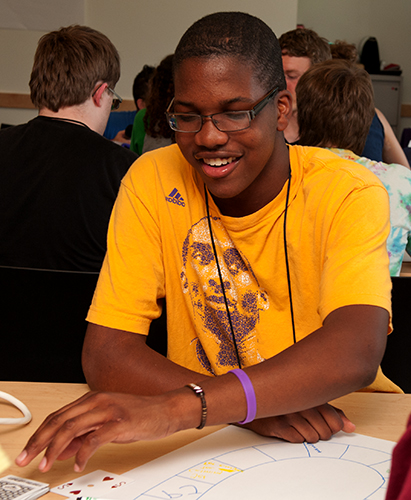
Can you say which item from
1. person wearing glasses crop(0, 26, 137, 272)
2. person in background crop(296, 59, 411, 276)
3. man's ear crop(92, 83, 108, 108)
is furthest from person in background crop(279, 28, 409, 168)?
person wearing glasses crop(0, 26, 137, 272)

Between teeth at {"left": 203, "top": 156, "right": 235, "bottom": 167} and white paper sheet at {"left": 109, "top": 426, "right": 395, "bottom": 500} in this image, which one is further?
teeth at {"left": 203, "top": 156, "right": 235, "bottom": 167}

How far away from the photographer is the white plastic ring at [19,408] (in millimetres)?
895

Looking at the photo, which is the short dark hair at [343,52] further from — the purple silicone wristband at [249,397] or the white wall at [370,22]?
the white wall at [370,22]

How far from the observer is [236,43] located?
1049mm

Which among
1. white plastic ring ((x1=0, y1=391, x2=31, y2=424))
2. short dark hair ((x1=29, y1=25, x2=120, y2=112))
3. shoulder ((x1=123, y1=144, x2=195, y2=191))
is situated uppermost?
short dark hair ((x1=29, y1=25, x2=120, y2=112))

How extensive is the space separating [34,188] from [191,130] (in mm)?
962

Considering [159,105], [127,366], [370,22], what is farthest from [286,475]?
[370,22]

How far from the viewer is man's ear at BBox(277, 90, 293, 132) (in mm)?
1149

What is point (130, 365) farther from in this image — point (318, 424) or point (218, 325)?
point (318, 424)

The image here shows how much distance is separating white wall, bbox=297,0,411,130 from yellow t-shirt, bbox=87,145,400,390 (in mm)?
7091

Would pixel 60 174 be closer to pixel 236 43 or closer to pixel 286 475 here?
pixel 236 43

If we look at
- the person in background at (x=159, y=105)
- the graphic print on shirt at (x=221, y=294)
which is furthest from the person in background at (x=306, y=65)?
the graphic print on shirt at (x=221, y=294)

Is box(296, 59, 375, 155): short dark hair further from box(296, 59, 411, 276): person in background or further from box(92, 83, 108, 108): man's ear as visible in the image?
box(92, 83, 108, 108): man's ear

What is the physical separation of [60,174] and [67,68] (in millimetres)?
441
